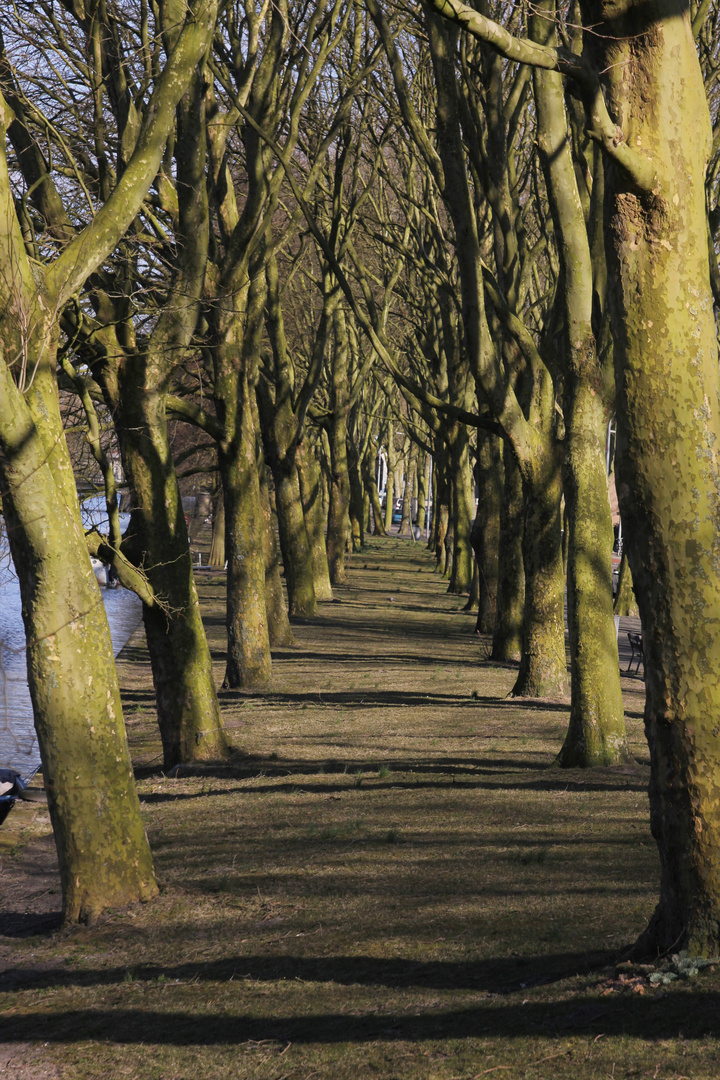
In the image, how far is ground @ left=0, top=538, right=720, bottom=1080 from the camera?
12.7ft

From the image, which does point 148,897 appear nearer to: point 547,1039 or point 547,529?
point 547,1039

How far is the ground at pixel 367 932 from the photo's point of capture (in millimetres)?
3857

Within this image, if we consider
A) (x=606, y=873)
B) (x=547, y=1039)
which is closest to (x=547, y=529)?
(x=606, y=873)

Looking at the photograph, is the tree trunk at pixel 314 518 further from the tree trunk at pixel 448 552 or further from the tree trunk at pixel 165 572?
the tree trunk at pixel 165 572

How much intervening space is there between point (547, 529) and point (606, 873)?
6.97 m

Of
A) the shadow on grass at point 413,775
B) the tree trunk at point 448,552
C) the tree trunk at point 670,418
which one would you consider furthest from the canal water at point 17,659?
the tree trunk at point 448,552

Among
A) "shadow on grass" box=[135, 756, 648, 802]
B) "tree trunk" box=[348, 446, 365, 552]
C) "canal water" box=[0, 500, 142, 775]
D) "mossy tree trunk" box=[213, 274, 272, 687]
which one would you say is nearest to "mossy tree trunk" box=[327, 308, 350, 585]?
"canal water" box=[0, 500, 142, 775]

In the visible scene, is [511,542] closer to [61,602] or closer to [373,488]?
[61,602]

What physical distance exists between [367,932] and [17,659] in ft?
9.40

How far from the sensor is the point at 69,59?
11.5m

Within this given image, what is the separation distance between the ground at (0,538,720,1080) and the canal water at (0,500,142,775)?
1.28 metres

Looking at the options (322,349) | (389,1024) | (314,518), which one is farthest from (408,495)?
(389,1024)

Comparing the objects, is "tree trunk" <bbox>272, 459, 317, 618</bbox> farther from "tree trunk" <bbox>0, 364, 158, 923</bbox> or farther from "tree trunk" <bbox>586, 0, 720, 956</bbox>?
"tree trunk" <bbox>586, 0, 720, 956</bbox>

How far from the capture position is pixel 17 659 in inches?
263
